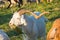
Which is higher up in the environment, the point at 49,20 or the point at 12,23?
the point at 12,23

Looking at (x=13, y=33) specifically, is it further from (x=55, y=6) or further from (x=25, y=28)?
(x=55, y=6)

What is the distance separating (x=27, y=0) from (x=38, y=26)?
8.56m

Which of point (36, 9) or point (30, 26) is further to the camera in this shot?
point (36, 9)

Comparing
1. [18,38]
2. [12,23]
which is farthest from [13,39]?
[12,23]

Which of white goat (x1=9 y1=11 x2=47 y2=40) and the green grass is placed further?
the green grass

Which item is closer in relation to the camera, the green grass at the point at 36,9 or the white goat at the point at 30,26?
the white goat at the point at 30,26

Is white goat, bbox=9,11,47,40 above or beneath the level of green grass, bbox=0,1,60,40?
above

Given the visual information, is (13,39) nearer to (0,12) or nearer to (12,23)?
(12,23)

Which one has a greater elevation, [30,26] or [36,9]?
[30,26]

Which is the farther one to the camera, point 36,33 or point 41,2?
point 41,2

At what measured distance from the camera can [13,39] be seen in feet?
33.4

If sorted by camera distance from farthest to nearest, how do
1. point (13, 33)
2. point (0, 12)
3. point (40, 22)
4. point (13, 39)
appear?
point (0, 12) → point (13, 33) → point (13, 39) → point (40, 22)

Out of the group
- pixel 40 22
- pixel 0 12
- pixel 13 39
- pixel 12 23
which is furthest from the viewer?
pixel 0 12

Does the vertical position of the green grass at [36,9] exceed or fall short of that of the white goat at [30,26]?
it falls short
